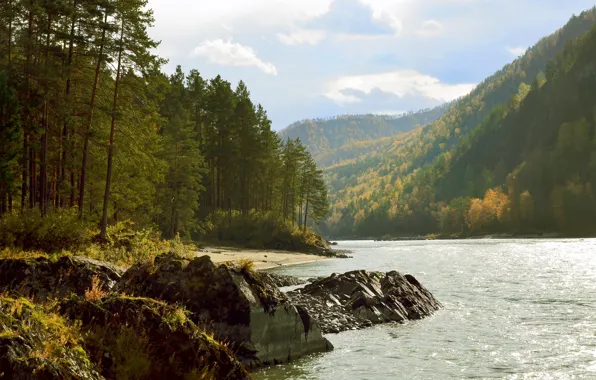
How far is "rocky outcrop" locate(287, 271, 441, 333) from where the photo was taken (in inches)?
941

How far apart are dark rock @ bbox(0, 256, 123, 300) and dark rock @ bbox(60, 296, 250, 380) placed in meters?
6.78

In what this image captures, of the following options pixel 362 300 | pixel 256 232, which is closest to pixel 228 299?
pixel 362 300

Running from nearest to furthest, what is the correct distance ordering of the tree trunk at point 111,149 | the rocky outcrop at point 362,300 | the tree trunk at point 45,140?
the rocky outcrop at point 362,300 → the tree trunk at point 45,140 → the tree trunk at point 111,149

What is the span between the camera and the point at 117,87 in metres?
37.4

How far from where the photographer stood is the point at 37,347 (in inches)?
326

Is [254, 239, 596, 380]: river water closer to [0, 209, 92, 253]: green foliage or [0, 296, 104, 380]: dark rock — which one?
[0, 296, 104, 380]: dark rock

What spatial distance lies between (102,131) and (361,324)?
24.7 metres

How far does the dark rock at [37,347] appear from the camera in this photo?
7.62 metres

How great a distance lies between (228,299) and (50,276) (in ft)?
23.4

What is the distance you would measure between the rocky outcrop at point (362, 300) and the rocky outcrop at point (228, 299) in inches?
253

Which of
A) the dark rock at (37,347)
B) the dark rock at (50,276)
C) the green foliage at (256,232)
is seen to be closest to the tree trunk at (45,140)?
the dark rock at (50,276)

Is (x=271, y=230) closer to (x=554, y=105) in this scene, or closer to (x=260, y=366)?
(x=260, y=366)

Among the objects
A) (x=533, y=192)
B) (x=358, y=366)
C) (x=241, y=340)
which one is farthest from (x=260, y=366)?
(x=533, y=192)

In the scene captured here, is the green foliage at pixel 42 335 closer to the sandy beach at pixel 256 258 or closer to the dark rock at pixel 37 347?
the dark rock at pixel 37 347
